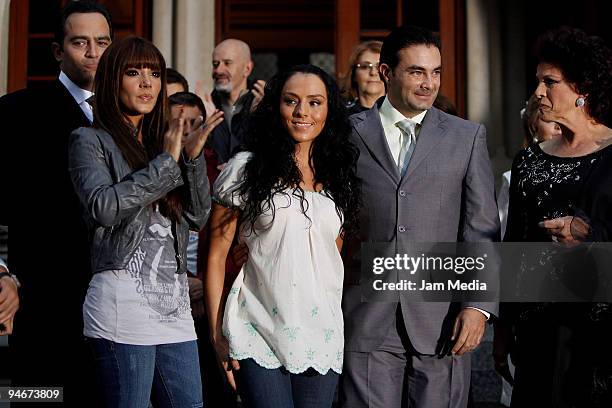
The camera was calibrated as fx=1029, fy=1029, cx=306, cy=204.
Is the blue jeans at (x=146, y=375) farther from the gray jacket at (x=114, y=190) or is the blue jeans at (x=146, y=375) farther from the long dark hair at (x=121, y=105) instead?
the long dark hair at (x=121, y=105)

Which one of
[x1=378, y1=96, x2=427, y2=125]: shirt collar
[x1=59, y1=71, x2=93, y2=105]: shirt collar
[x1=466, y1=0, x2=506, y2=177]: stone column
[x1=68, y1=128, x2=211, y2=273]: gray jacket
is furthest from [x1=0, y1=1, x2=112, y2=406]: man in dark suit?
[x1=466, y1=0, x2=506, y2=177]: stone column

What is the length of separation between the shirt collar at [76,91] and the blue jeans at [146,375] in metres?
Result: 1.16

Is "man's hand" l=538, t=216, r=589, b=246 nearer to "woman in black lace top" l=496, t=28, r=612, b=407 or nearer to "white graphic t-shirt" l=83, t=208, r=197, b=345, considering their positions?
"woman in black lace top" l=496, t=28, r=612, b=407

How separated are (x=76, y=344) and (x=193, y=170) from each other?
2.82 ft

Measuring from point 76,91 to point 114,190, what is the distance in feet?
3.12

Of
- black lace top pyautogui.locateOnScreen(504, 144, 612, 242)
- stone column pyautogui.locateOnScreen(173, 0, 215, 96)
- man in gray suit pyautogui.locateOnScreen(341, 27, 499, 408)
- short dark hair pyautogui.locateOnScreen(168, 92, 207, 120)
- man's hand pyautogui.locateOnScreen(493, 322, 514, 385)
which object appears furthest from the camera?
stone column pyautogui.locateOnScreen(173, 0, 215, 96)

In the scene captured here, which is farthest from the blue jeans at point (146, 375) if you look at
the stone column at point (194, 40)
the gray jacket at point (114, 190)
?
the stone column at point (194, 40)

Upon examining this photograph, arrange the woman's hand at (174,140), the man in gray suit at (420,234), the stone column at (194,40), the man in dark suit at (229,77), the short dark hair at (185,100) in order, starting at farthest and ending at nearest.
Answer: the stone column at (194,40) < the man in dark suit at (229,77) < the short dark hair at (185,100) < the man in gray suit at (420,234) < the woman's hand at (174,140)

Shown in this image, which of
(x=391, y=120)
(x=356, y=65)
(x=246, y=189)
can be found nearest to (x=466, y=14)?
(x=356, y=65)

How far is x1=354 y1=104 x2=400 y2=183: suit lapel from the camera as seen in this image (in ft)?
13.6

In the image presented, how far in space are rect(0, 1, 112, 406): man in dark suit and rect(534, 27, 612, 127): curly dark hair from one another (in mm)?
1925

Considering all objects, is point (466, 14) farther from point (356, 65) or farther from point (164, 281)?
point (164, 281)

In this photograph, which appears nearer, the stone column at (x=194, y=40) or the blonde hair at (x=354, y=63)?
the blonde hair at (x=354, y=63)

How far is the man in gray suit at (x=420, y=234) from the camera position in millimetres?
4051
